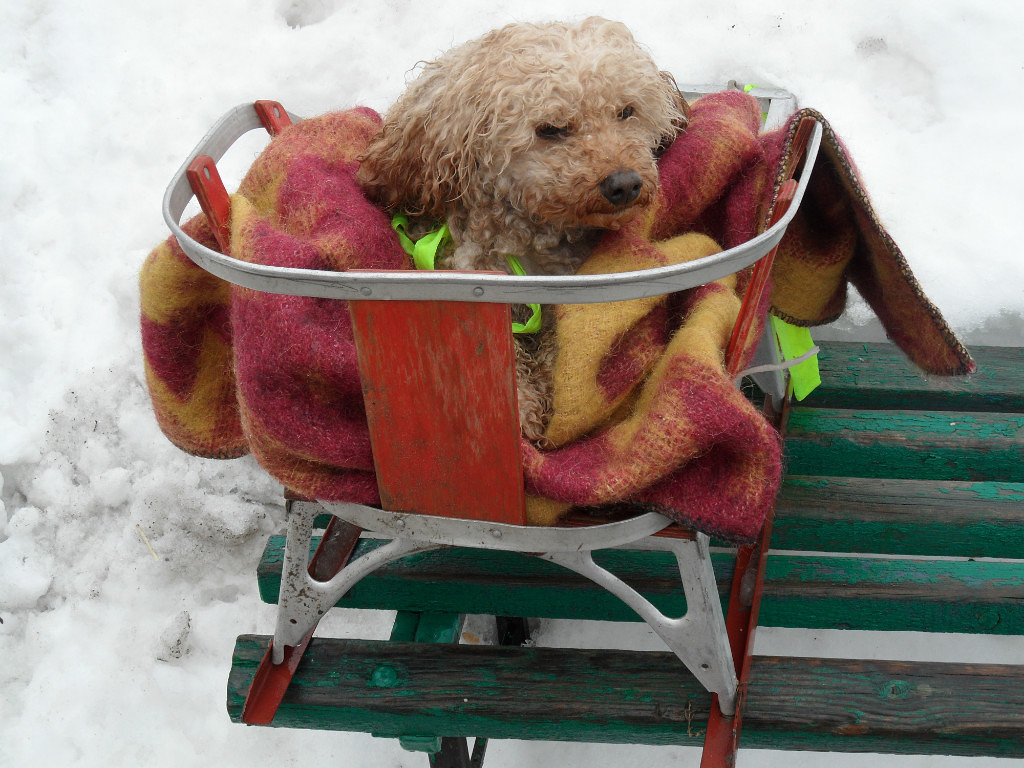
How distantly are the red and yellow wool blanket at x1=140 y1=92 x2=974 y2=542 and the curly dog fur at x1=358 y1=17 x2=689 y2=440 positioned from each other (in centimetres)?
5

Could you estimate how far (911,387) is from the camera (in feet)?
4.85

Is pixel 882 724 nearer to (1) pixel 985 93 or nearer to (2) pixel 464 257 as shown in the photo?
(2) pixel 464 257

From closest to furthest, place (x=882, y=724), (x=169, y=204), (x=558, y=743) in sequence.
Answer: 1. (x=169, y=204)
2. (x=882, y=724)
3. (x=558, y=743)

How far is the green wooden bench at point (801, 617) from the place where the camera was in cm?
111

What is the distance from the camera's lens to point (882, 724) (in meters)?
1.09

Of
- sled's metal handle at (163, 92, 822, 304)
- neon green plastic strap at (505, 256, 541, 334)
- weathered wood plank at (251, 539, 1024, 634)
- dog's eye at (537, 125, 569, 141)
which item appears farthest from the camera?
weathered wood plank at (251, 539, 1024, 634)

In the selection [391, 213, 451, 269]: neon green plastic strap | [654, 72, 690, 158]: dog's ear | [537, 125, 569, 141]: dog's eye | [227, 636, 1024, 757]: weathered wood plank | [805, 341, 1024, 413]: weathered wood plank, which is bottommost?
[227, 636, 1024, 757]: weathered wood plank

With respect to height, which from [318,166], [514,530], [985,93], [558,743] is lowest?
[558,743]

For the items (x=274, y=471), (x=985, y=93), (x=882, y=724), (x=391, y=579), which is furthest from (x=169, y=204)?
(x=985, y=93)

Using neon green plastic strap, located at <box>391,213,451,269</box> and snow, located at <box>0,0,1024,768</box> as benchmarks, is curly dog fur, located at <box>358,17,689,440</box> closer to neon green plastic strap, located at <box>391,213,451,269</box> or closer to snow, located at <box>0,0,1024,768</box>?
neon green plastic strap, located at <box>391,213,451,269</box>

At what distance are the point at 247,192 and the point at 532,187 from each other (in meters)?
0.38

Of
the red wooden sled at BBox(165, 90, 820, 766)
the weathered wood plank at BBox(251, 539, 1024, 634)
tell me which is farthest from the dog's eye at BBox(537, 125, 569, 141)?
the weathered wood plank at BBox(251, 539, 1024, 634)

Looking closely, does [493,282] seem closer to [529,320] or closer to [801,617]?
[529,320]

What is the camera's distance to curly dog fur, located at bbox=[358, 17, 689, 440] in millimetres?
959
